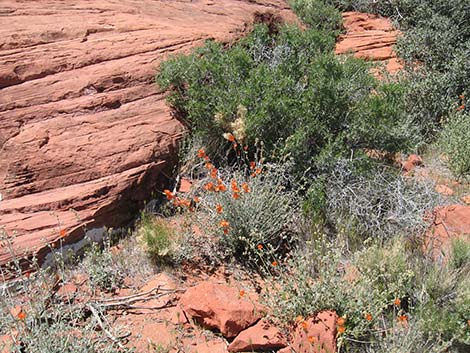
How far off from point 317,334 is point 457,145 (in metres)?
3.38

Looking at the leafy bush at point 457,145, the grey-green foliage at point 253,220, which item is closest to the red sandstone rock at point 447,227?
the leafy bush at point 457,145

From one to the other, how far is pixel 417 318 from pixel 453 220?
56.1 inches

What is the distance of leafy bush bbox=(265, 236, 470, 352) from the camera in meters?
3.05

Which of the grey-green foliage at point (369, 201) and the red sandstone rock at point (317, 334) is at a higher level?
the grey-green foliage at point (369, 201)

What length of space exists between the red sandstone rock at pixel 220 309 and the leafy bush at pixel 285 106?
5.13 ft

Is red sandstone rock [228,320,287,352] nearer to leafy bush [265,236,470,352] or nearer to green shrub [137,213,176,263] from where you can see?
leafy bush [265,236,470,352]

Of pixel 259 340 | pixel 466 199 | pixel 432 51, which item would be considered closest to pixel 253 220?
pixel 259 340

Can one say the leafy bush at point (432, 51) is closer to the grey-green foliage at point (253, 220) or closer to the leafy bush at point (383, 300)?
the grey-green foliage at point (253, 220)

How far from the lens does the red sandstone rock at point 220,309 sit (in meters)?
3.19

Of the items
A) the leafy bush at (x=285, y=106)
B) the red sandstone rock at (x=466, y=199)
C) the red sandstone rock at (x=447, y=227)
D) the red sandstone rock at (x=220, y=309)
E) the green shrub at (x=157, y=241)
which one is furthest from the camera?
the red sandstone rock at (x=466, y=199)

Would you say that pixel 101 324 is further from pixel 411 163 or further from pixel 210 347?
pixel 411 163

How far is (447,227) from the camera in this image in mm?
4328

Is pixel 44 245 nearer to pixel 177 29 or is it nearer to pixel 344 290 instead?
pixel 344 290

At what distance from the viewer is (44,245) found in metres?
3.59
